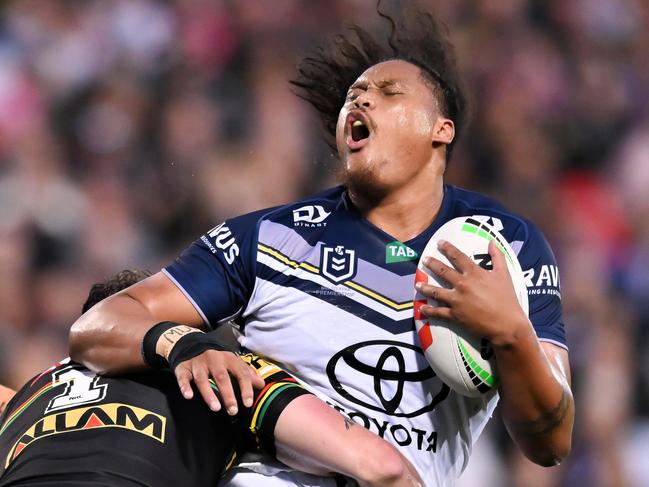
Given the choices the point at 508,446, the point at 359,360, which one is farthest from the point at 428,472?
the point at 508,446

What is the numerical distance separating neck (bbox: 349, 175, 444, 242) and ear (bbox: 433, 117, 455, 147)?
14 centimetres

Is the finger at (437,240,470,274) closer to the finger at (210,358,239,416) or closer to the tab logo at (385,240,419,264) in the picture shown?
the tab logo at (385,240,419,264)

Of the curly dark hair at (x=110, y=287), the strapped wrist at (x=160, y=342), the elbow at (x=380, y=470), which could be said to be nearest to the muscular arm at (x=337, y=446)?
the elbow at (x=380, y=470)

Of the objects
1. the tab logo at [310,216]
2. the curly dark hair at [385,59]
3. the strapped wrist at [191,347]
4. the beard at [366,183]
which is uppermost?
the curly dark hair at [385,59]

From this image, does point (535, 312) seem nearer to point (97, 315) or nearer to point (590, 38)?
point (97, 315)

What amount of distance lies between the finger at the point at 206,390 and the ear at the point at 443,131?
1133 mm

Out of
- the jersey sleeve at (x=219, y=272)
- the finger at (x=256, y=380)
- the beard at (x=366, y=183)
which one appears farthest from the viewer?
the beard at (x=366, y=183)

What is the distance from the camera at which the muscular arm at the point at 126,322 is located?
2.80 meters

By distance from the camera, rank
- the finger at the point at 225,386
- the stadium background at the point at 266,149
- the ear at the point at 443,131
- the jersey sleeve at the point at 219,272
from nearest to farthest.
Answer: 1. the finger at the point at 225,386
2. the jersey sleeve at the point at 219,272
3. the ear at the point at 443,131
4. the stadium background at the point at 266,149

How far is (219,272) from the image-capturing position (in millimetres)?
3059

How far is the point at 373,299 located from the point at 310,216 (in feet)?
1.16

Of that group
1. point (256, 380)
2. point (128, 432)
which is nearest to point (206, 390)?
Answer: point (256, 380)

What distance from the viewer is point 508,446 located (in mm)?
5297

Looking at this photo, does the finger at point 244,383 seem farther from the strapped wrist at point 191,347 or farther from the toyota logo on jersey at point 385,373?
the toyota logo on jersey at point 385,373
